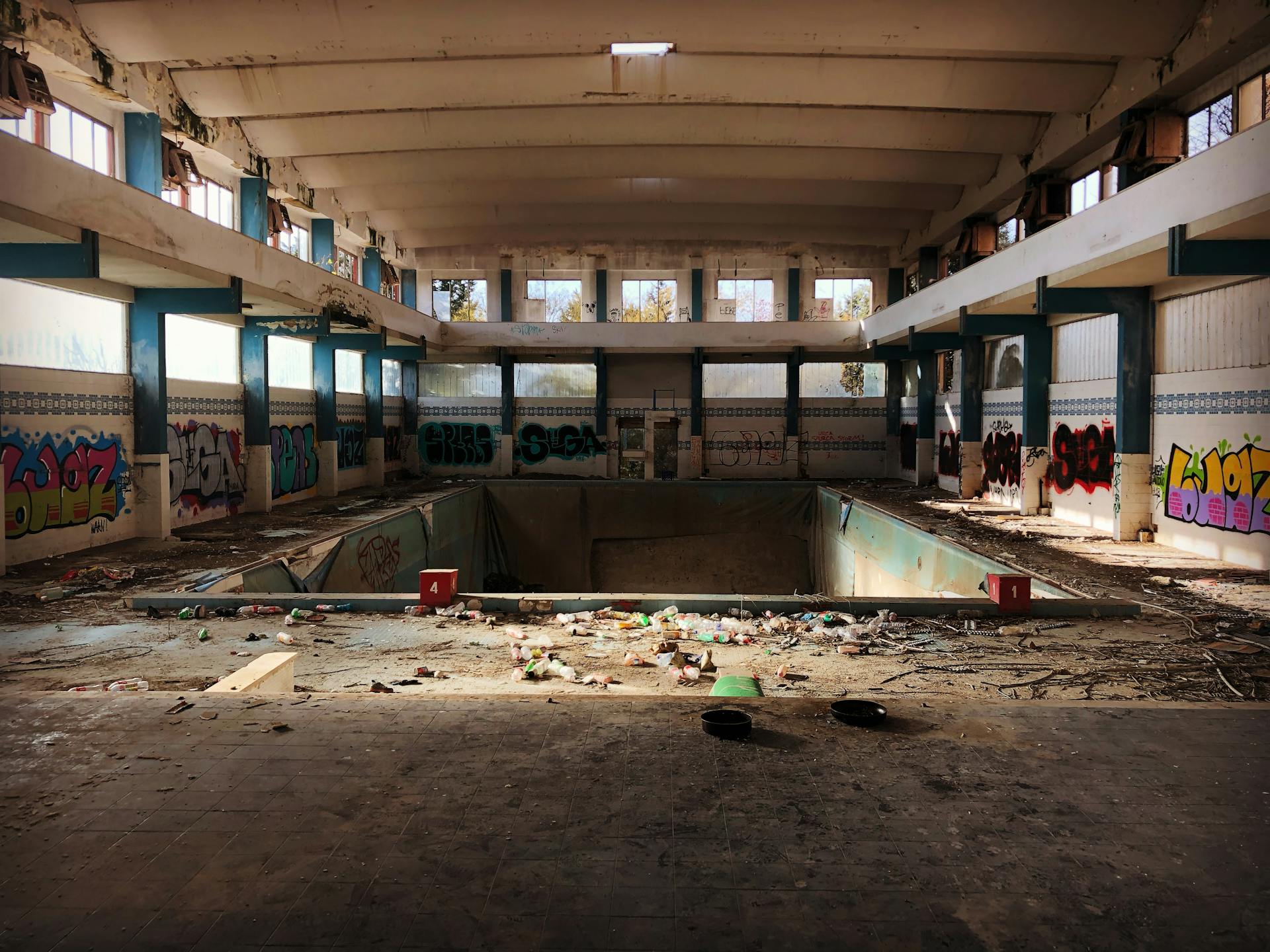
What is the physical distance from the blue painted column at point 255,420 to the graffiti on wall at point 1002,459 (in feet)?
46.5

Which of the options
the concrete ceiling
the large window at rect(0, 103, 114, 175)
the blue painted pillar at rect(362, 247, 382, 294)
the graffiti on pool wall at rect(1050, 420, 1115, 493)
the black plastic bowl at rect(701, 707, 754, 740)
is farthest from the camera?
A: the blue painted pillar at rect(362, 247, 382, 294)

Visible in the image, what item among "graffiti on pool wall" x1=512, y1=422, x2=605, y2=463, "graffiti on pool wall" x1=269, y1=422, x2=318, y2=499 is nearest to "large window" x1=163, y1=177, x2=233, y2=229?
"graffiti on pool wall" x1=269, y1=422, x2=318, y2=499

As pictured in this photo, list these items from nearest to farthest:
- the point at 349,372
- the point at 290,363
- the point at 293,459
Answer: the point at 293,459 < the point at 290,363 < the point at 349,372

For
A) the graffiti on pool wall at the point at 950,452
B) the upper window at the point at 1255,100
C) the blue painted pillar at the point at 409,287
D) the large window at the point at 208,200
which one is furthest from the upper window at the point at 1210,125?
the blue painted pillar at the point at 409,287

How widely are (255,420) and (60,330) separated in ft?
15.8

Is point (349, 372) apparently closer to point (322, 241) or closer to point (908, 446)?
point (322, 241)

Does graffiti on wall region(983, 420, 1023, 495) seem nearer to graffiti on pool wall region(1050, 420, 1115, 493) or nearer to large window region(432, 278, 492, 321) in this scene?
graffiti on pool wall region(1050, 420, 1115, 493)

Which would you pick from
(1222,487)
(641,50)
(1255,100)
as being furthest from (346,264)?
(1222,487)

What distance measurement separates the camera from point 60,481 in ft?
35.3

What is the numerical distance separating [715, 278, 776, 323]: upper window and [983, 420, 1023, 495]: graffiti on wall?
27.4ft

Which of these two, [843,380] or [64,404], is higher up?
[843,380]

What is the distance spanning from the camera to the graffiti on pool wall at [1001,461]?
16.8 meters

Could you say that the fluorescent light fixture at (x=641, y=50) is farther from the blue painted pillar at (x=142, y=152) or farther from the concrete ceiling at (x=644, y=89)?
the blue painted pillar at (x=142, y=152)

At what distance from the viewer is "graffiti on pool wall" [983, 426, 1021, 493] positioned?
55.3 feet
